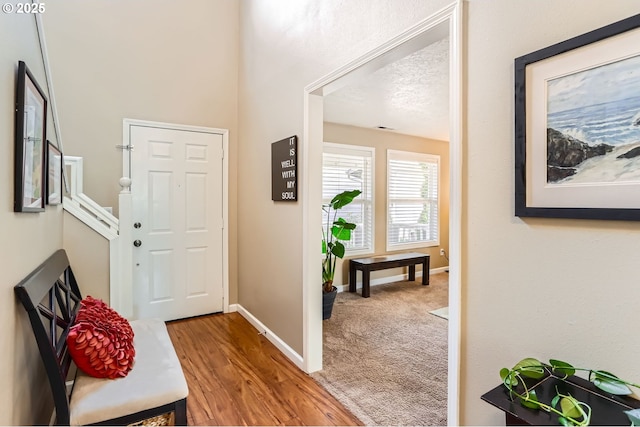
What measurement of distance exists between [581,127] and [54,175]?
2.75 metres

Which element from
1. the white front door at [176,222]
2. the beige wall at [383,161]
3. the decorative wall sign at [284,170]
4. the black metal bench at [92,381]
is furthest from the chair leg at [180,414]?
the beige wall at [383,161]

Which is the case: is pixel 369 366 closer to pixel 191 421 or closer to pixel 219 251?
pixel 191 421

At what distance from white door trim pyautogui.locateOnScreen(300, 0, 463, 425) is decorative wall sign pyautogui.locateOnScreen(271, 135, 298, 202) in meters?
0.11

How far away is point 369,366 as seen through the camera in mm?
2611

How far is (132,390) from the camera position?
1460 mm

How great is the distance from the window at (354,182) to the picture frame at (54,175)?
10.1 feet

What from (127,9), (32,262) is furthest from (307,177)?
(127,9)

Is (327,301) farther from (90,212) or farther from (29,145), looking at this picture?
(29,145)

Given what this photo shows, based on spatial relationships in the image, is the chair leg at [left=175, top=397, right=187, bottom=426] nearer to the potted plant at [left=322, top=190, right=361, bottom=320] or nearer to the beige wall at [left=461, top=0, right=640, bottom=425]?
the beige wall at [left=461, top=0, right=640, bottom=425]

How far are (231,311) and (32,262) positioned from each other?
2.61 meters

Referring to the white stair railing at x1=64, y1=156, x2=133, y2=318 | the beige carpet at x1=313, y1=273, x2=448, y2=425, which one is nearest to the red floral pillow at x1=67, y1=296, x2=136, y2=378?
the white stair railing at x1=64, y1=156, x2=133, y2=318

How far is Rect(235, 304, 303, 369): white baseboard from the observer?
2611 mm

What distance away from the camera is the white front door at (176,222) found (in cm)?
345

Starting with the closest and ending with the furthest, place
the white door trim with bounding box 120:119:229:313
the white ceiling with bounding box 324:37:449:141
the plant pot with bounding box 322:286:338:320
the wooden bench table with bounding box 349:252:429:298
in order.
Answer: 1. the white ceiling with bounding box 324:37:449:141
2. the white door trim with bounding box 120:119:229:313
3. the plant pot with bounding box 322:286:338:320
4. the wooden bench table with bounding box 349:252:429:298
